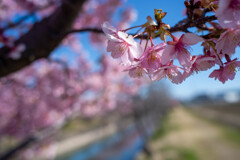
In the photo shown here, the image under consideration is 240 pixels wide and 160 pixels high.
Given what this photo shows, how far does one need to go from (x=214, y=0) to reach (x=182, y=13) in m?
0.73

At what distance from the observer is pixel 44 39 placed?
6.67 ft

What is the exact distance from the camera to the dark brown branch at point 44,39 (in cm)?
202

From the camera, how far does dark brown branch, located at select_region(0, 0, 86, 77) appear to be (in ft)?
6.61

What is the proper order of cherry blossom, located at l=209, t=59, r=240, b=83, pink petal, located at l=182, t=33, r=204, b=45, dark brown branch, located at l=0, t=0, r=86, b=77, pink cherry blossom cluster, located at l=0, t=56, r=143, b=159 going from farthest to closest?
pink cherry blossom cluster, located at l=0, t=56, r=143, b=159 < dark brown branch, located at l=0, t=0, r=86, b=77 < cherry blossom, located at l=209, t=59, r=240, b=83 < pink petal, located at l=182, t=33, r=204, b=45

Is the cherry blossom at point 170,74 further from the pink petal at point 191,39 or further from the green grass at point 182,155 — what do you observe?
the green grass at point 182,155

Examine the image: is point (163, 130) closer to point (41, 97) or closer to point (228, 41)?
point (41, 97)

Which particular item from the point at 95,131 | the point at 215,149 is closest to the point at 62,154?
the point at 95,131

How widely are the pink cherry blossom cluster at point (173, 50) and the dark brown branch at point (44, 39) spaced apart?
1.46m

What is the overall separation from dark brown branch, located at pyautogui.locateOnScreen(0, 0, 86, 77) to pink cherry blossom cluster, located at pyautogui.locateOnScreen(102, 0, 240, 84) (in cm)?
146

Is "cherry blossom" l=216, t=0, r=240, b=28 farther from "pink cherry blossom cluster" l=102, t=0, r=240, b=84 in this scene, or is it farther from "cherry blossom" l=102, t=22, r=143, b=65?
"cherry blossom" l=102, t=22, r=143, b=65

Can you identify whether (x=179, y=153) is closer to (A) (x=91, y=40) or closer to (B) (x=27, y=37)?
(A) (x=91, y=40)

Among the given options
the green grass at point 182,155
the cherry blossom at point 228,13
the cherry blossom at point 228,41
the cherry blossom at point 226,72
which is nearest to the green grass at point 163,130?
the green grass at point 182,155

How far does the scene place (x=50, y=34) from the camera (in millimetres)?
2035

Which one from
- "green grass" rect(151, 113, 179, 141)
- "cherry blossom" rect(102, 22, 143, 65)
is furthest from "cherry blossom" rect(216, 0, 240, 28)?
"green grass" rect(151, 113, 179, 141)
